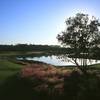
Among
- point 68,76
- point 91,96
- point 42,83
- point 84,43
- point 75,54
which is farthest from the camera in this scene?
point 75,54

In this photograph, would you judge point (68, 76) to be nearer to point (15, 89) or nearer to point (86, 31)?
point (15, 89)

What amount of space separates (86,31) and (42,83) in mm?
17659

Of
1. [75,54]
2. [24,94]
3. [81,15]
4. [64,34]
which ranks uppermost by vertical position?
[81,15]

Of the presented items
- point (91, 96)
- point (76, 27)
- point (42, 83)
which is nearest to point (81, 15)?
point (76, 27)

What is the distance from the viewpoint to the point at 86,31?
4097 cm

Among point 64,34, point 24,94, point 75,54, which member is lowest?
point 24,94

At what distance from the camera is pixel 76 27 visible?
41.5m

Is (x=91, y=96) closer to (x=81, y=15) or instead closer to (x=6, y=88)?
(x=6, y=88)

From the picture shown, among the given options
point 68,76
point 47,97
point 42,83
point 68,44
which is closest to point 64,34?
point 68,44

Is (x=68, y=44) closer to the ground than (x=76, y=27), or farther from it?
closer to the ground

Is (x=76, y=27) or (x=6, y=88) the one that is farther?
(x=76, y=27)

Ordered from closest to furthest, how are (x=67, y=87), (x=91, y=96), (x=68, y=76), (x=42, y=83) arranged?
(x=91, y=96) < (x=67, y=87) < (x=42, y=83) < (x=68, y=76)

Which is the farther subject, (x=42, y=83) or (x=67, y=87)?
(x=42, y=83)

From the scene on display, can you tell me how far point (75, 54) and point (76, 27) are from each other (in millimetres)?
5063
